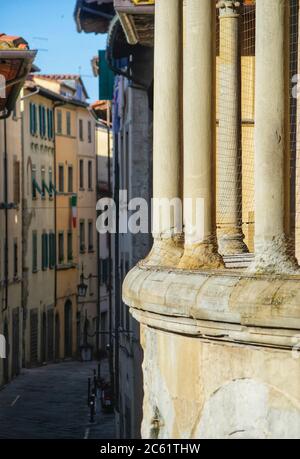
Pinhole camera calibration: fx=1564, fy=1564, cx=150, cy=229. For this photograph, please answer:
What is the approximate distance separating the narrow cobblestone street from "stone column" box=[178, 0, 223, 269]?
25.4 meters

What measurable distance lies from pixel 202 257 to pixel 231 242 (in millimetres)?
2763

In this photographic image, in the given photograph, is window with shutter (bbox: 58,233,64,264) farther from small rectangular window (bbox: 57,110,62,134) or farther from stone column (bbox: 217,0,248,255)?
stone column (bbox: 217,0,248,255)

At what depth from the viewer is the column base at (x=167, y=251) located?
1387 centimetres

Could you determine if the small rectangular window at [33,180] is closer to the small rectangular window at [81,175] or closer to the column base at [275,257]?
the small rectangular window at [81,175]

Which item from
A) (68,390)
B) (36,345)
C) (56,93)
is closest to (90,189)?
(56,93)

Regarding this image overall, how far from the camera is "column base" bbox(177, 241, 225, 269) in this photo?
13086 mm

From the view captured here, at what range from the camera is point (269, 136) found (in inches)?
453

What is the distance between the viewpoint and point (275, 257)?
11672mm

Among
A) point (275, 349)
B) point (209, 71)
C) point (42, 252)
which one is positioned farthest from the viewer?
point (42, 252)

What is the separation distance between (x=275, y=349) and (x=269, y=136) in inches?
63.2

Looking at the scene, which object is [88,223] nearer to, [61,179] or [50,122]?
[61,179]

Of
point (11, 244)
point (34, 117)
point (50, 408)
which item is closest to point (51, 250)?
point (34, 117)

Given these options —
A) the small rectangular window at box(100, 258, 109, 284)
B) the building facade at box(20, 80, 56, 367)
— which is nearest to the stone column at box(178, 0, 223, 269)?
the building facade at box(20, 80, 56, 367)

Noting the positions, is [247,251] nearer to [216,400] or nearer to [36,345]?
[216,400]
